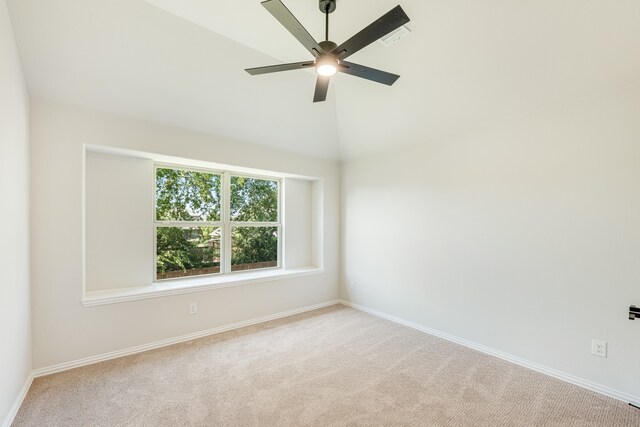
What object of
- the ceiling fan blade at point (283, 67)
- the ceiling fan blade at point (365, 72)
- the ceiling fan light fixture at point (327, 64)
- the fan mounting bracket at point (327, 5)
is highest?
the fan mounting bracket at point (327, 5)

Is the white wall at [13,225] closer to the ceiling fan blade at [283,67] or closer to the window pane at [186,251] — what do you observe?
the window pane at [186,251]

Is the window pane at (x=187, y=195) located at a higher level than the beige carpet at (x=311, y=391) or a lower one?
higher

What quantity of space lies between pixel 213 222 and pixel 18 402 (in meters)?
2.28

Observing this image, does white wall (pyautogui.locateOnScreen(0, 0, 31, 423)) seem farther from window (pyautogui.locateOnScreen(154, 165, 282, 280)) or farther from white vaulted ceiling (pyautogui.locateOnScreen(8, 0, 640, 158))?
window (pyautogui.locateOnScreen(154, 165, 282, 280))

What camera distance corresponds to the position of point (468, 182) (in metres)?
3.14

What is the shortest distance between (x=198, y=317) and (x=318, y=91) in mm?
2793

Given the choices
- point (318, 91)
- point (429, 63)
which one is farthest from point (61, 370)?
point (429, 63)

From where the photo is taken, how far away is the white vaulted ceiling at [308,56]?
2020mm

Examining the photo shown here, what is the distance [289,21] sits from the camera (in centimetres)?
162

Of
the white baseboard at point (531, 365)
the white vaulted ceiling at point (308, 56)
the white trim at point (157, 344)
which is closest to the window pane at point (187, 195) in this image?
the white vaulted ceiling at point (308, 56)

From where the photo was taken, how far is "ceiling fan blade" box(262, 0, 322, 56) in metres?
1.50

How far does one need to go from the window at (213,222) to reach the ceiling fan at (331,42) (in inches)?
83.3

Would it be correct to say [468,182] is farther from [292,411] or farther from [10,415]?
[10,415]

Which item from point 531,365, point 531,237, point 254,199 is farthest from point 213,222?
point 531,365
